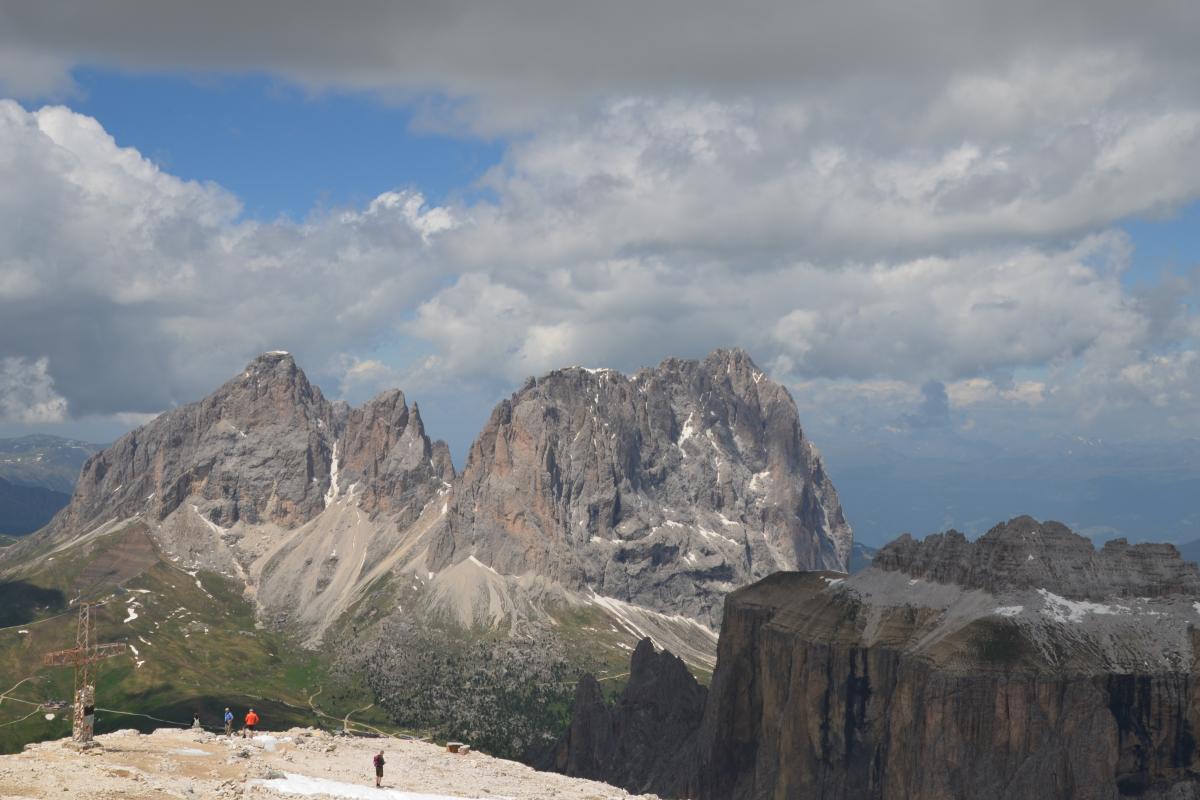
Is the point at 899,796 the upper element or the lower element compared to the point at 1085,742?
lower

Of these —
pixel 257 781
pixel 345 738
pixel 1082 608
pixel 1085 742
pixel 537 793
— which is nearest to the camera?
pixel 257 781

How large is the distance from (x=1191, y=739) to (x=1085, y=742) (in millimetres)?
18337

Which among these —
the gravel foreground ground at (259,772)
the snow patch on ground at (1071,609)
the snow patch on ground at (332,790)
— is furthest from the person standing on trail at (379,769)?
the snow patch on ground at (1071,609)

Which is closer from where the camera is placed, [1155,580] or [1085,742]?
[1085,742]

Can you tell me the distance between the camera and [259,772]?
81.7 meters

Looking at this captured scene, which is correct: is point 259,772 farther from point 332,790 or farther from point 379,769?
point 379,769

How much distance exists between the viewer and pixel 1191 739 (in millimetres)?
181500

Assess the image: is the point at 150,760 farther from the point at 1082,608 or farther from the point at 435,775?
the point at 1082,608

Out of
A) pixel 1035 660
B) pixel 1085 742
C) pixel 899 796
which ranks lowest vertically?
pixel 899 796

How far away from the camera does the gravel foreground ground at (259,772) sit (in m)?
71.6

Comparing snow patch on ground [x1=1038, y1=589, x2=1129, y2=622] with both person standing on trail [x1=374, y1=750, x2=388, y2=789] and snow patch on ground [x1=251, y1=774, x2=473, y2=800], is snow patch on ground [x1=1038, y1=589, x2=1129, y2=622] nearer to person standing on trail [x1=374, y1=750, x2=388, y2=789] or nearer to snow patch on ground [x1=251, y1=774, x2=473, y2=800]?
snow patch on ground [x1=251, y1=774, x2=473, y2=800]

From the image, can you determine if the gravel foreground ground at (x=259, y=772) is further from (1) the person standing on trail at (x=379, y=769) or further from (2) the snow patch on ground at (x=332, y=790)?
(1) the person standing on trail at (x=379, y=769)

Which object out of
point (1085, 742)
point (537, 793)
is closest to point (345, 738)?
point (537, 793)

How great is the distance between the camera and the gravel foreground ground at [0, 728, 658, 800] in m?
71.6
